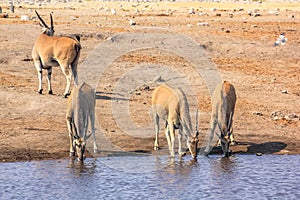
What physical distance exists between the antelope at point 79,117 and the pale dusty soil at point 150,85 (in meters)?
0.53

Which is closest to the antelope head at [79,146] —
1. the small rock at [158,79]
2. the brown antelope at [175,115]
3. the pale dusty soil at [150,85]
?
the pale dusty soil at [150,85]

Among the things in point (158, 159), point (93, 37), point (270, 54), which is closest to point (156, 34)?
point (93, 37)

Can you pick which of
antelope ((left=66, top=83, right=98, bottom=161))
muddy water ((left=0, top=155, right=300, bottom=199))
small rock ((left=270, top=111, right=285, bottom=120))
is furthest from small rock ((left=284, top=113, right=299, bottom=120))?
antelope ((left=66, top=83, right=98, bottom=161))

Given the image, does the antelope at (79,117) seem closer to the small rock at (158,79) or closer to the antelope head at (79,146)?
the antelope head at (79,146)

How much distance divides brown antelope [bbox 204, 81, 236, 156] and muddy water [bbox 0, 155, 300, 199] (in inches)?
11.8

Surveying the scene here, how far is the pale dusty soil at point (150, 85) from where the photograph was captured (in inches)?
512

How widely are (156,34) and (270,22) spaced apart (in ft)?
26.8

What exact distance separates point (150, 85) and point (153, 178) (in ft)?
23.1

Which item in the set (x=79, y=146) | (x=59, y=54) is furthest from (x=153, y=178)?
(x=59, y=54)

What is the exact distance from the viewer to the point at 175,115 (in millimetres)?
11930

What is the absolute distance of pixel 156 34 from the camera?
25.2 m

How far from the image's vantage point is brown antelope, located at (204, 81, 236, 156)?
39.8 ft

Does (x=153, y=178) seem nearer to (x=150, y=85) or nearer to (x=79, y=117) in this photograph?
(x=79, y=117)

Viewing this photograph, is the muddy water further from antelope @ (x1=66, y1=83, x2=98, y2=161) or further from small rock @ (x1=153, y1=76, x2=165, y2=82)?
small rock @ (x1=153, y1=76, x2=165, y2=82)
